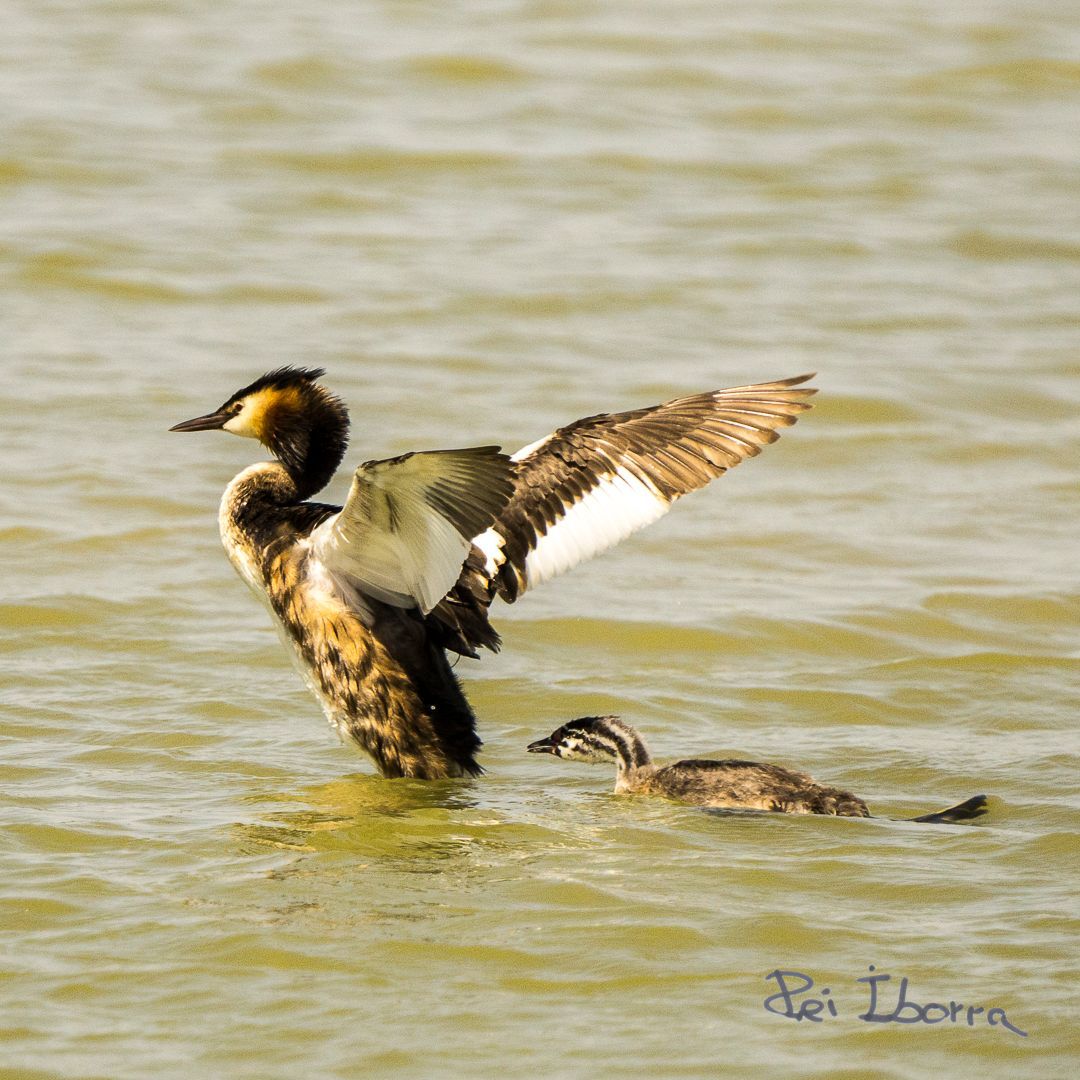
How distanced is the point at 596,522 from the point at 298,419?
1.13 meters

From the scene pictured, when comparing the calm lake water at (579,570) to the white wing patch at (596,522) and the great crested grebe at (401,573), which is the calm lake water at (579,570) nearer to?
the great crested grebe at (401,573)

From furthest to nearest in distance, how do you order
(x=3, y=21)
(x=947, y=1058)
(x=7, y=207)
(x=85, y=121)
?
(x=3, y=21) < (x=85, y=121) < (x=7, y=207) < (x=947, y=1058)

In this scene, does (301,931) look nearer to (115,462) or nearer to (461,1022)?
(461,1022)

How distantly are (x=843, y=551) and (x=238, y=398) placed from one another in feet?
11.7

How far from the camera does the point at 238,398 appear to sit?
7098mm

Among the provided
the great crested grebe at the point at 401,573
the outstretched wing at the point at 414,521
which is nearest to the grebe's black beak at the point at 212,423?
the great crested grebe at the point at 401,573

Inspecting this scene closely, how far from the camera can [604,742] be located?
6773 millimetres

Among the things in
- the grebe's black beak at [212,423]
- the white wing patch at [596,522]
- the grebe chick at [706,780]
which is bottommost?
the grebe chick at [706,780]

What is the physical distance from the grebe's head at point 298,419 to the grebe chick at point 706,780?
1.30m

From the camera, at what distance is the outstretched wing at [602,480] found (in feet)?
22.7

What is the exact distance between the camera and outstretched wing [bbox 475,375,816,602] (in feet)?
22.7

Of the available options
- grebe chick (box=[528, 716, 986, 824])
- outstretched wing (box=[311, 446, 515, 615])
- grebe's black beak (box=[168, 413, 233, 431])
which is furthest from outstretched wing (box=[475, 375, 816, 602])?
grebe's black beak (box=[168, 413, 233, 431])

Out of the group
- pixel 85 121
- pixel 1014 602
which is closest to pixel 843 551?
pixel 1014 602
